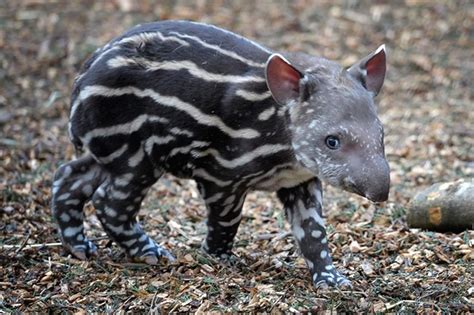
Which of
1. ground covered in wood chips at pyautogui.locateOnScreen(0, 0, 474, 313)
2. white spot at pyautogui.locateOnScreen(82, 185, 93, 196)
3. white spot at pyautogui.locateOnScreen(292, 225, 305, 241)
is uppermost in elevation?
white spot at pyautogui.locateOnScreen(292, 225, 305, 241)

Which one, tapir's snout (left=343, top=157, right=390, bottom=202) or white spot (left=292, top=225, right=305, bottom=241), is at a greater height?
tapir's snout (left=343, top=157, right=390, bottom=202)

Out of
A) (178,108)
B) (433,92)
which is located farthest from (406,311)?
(433,92)

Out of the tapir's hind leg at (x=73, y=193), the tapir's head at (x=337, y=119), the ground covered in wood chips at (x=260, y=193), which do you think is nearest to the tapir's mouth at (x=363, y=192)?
the tapir's head at (x=337, y=119)

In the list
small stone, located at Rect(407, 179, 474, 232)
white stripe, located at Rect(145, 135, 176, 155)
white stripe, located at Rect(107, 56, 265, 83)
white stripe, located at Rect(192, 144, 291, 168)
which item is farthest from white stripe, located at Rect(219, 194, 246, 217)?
small stone, located at Rect(407, 179, 474, 232)

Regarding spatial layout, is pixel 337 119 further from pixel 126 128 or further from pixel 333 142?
pixel 126 128

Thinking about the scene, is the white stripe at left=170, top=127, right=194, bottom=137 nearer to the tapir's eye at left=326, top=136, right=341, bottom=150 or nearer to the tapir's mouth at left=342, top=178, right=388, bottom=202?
the tapir's eye at left=326, top=136, right=341, bottom=150

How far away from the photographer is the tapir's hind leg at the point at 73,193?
269 inches

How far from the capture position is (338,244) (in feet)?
22.9

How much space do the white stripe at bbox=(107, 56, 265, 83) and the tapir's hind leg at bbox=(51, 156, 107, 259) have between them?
84 cm

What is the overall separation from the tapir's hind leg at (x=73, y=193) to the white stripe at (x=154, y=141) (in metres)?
0.60

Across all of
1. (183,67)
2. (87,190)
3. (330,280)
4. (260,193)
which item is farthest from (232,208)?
(260,193)

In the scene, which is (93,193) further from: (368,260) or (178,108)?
(368,260)

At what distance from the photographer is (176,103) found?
6.25 metres

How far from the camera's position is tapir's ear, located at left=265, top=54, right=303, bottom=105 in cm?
584
